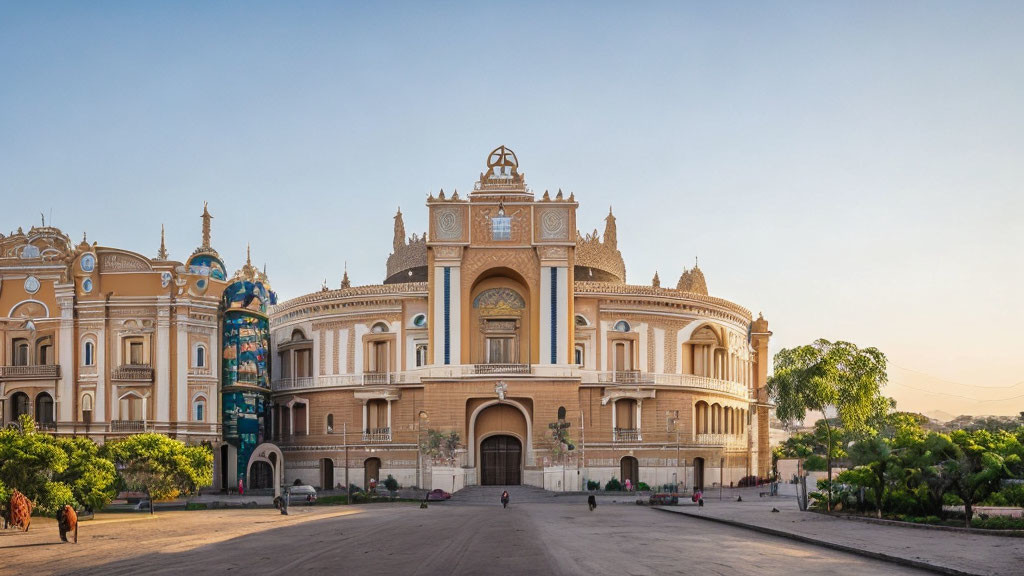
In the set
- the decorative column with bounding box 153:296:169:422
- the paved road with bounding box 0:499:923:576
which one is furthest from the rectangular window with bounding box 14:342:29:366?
the paved road with bounding box 0:499:923:576

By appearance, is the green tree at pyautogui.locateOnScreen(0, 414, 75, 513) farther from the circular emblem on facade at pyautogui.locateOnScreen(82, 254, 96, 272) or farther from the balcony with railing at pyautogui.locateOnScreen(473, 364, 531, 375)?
the balcony with railing at pyautogui.locateOnScreen(473, 364, 531, 375)

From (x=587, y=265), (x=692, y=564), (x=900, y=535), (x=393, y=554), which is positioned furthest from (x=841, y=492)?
(x=587, y=265)

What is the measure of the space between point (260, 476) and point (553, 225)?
77.5 ft

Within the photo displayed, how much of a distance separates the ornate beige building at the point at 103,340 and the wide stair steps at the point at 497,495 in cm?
1510

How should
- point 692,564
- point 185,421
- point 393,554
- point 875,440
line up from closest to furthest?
1. point 692,564
2. point 393,554
3. point 875,440
4. point 185,421

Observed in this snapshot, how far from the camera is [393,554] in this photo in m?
28.1

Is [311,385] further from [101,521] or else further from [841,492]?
[841,492]

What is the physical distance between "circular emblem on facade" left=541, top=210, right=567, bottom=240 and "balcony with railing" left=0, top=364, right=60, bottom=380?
2916 centimetres

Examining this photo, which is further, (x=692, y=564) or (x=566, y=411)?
(x=566, y=411)

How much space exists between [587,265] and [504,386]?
660 inches

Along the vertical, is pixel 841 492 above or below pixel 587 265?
below

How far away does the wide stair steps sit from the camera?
5825 cm

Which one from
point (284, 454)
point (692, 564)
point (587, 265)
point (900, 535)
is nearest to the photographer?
point (692, 564)

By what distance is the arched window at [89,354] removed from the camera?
200ft
